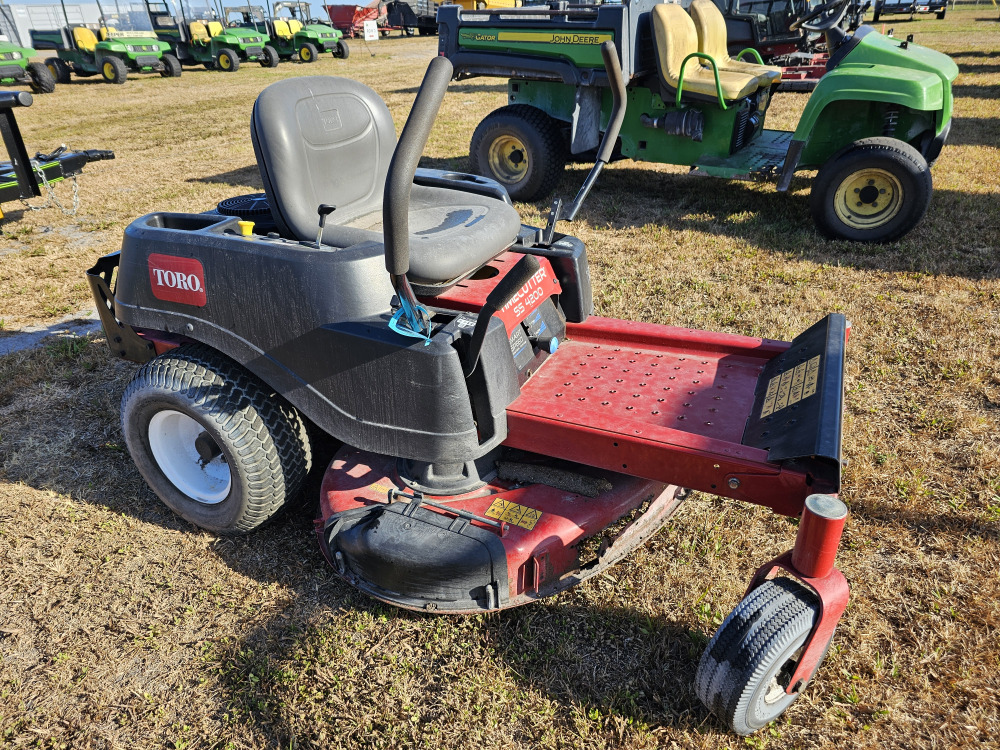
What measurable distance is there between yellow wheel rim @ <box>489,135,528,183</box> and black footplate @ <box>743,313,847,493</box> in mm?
4045

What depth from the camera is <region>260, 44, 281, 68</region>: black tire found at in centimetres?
1762

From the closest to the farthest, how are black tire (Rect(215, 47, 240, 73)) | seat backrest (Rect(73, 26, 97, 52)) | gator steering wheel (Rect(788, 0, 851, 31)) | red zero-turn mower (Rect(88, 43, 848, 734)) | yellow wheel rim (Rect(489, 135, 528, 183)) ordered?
1. red zero-turn mower (Rect(88, 43, 848, 734))
2. gator steering wheel (Rect(788, 0, 851, 31))
3. yellow wheel rim (Rect(489, 135, 528, 183))
4. seat backrest (Rect(73, 26, 97, 52))
5. black tire (Rect(215, 47, 240, 73))

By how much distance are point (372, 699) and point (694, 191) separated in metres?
5.27

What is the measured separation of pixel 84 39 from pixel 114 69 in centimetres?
100

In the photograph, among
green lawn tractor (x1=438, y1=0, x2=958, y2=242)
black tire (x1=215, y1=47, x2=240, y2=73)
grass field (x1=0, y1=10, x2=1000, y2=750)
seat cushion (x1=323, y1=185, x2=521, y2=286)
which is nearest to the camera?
grass field (x1=0, y1=10, x2=1000, y2=750)

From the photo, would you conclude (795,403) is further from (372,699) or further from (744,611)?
(372,699)

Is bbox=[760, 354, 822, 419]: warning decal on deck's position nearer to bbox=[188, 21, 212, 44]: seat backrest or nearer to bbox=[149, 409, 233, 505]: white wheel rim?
bbox=[149, 409, 233, 505]: white wheel rim

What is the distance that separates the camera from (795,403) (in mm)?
2012

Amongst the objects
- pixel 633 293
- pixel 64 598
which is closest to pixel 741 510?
pixel 633 293

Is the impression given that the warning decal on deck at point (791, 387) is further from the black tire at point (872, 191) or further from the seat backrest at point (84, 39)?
the seat backrest at point (84, 39)

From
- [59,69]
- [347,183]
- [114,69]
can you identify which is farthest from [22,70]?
[347,183]

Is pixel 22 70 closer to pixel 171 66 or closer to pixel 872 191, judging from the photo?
pixel 171 66

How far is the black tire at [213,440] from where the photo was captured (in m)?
2.29

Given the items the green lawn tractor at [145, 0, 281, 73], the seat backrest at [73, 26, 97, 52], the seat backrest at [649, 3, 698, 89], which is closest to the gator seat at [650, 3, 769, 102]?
the seat backrest at [649, 3, 698, 89]
